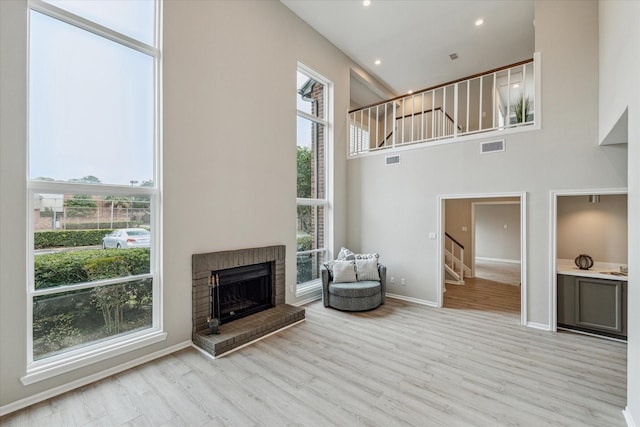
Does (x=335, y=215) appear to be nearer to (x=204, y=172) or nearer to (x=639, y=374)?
(x=204, y=172)

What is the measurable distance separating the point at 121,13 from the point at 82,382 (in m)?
3.88

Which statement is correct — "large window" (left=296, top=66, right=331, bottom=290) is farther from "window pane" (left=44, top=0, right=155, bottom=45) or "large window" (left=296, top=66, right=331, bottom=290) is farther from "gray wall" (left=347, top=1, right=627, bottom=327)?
"window pane" (left=44, top=0, right=155, bottom=45)

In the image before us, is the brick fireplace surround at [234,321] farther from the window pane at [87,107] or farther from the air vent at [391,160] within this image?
the air vent at [391,160]

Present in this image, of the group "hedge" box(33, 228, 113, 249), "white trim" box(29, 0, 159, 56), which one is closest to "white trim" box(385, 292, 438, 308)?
"hedge" box(33, 228, 113, 249)

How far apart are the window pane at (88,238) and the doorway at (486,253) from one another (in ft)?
15.3

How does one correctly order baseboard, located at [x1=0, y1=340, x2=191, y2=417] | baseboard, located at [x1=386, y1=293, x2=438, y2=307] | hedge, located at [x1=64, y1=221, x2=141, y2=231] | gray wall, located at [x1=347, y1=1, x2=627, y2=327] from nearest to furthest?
baseboard, located at [x1=0, y1=340, x2=191, y2=417] < hedge, located at [x1=64, y1=221, x2=141, y2=231] < gray wall, located at [x1=347, y1=1, x2=627, y2=327] < baseboard, located at [x1=386, y1=293, x2=438, y2=307]

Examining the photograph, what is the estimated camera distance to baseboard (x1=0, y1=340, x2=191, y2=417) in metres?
2.52

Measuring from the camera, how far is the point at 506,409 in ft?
8.22

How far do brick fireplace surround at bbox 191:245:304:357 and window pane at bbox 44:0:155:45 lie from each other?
269 cm

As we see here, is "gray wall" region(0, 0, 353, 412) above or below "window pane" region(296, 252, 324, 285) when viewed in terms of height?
above

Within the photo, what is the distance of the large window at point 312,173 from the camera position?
563 centimetres

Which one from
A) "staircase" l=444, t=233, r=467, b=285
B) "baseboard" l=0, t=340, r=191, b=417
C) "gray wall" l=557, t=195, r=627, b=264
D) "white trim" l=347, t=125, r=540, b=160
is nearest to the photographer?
"baseboard" l=0, t=340, r=191, b=417

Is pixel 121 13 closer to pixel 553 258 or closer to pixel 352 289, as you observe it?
pixel 352 289

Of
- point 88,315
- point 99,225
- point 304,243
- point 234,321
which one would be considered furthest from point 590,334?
→ point 99,225
